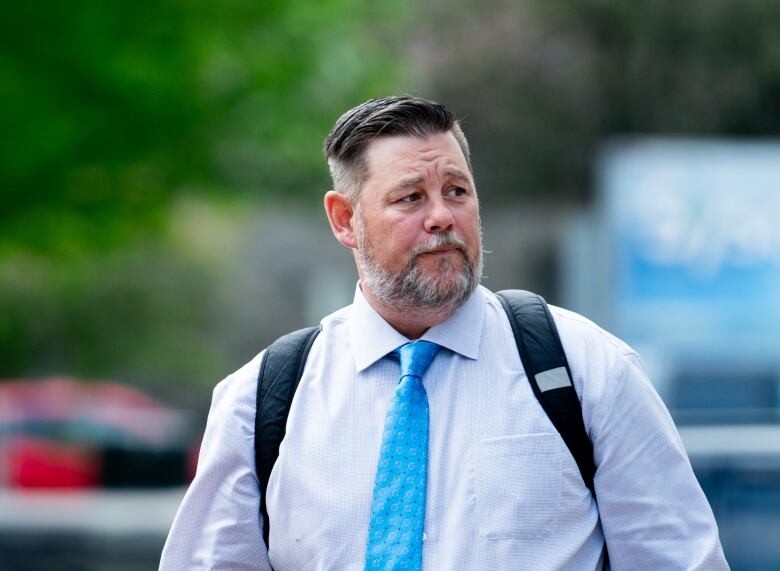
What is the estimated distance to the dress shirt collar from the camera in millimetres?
2963

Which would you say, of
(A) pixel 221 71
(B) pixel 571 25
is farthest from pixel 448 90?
(A) pixel 221 71

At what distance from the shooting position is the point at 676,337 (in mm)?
19812

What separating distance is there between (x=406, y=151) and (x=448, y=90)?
A: 2349 cm

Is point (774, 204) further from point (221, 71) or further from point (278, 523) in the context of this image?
point (278, 523)

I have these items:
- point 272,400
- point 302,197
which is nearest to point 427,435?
point 272,400

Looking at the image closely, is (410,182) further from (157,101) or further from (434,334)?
(157,101)

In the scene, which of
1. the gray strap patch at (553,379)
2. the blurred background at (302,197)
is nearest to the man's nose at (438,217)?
the gray strap patch at (553,379)

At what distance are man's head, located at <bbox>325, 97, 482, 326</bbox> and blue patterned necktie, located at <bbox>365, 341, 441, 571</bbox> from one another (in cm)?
18

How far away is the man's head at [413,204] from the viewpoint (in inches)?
115

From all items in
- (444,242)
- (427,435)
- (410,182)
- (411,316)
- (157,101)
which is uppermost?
(157,101)

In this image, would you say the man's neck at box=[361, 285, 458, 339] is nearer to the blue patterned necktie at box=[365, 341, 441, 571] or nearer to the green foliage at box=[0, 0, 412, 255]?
the blue patterned necktie at box=[365, 341, 441, 571]

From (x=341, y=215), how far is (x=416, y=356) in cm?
38

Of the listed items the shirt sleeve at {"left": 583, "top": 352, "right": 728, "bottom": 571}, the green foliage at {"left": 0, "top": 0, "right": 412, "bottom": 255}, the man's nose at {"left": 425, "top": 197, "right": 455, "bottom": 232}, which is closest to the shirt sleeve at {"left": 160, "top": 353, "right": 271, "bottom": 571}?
the man's nose at {"left": 425, "top": 197, "right": 455, "bottom": 232}

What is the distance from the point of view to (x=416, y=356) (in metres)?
2.96
